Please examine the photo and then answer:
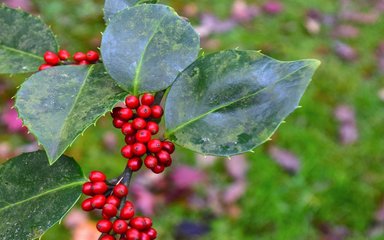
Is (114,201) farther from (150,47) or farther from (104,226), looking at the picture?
(150,47)

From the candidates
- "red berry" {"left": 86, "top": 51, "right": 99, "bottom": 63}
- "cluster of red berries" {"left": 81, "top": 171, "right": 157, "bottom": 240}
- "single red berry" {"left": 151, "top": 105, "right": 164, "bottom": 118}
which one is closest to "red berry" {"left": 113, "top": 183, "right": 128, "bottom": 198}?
"cluster of red berries" {"left": 81, "top": 171, "right": 157, "bottom": 240}

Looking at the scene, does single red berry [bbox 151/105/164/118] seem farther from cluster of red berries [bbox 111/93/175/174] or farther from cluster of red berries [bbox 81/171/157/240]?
cluster of red berries [bbox 81/171/157/240]

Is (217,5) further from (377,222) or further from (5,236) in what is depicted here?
(5,236)

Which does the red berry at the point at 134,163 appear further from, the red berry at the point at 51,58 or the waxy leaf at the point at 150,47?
the red berry at the point at 51,58

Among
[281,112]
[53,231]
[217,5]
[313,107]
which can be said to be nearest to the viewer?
[281,112]

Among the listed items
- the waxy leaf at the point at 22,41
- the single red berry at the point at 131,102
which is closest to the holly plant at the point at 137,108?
the single red berry at the point at 131,102

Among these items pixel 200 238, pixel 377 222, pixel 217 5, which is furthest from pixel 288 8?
pixel 200 238

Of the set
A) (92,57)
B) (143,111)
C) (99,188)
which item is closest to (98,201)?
(99,188)
